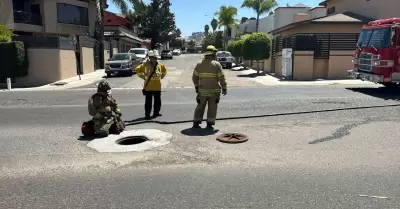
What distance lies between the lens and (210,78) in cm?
741

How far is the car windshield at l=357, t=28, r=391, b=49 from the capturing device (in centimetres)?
1263

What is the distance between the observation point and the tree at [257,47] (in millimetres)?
25125

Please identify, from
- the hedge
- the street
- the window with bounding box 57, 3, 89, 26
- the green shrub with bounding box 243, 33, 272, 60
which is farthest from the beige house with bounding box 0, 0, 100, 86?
the street

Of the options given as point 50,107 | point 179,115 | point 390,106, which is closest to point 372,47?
point 390,106

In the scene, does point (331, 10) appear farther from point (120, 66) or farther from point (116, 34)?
point (116, 34)

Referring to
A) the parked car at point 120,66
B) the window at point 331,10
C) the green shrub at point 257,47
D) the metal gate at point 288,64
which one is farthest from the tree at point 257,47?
the window at point 331,10

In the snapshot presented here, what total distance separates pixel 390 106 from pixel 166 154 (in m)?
7.32

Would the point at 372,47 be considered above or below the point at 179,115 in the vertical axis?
above

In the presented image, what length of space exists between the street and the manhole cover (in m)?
0.16

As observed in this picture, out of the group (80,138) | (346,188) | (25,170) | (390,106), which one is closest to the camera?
(346,188)

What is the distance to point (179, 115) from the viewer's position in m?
9.44

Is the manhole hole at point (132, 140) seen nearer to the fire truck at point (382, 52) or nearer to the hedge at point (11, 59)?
the fire truck at point (382, 52)

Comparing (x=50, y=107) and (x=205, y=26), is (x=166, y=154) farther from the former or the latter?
(x=205, y=26)

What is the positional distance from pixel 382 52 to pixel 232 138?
8.51 m
